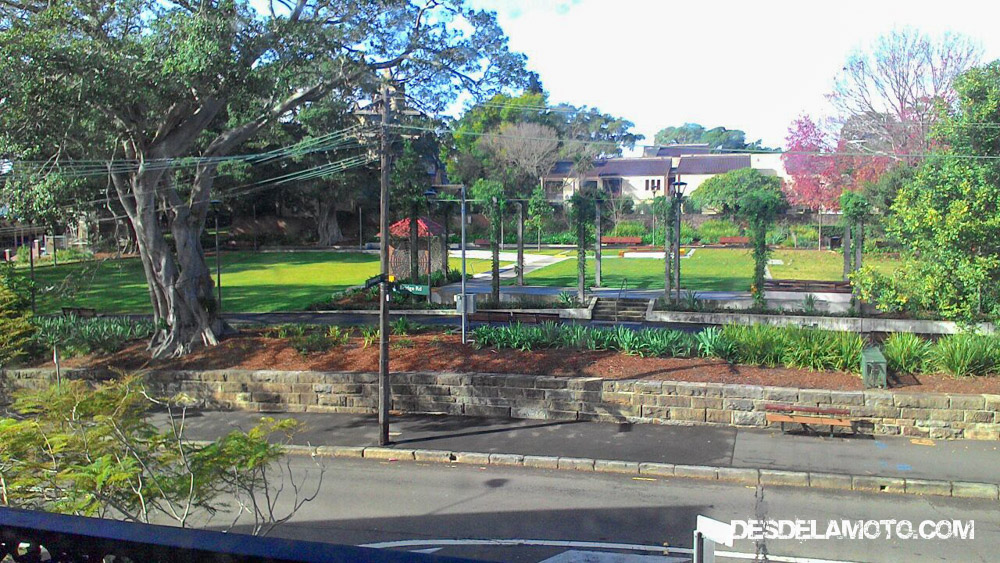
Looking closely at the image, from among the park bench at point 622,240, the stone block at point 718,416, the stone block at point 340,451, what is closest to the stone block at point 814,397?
the stone block at point 718,416

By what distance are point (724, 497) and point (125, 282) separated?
36829mm

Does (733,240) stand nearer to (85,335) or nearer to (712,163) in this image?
(712,163)

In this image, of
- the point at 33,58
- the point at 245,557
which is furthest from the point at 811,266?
the point at 245,557

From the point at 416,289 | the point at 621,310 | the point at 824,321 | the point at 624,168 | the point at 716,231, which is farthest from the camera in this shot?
the point at 624,168

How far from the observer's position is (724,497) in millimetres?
11734

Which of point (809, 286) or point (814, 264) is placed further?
point (814, 264)

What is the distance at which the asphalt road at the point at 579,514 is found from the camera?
32.1 ft

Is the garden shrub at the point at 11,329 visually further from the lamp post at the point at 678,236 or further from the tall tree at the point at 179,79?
the lamp post at the point at 678,236

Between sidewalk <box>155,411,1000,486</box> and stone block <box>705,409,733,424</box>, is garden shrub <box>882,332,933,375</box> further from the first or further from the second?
stone block <box>705,409,733,424</box>

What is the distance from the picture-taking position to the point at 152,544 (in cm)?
237

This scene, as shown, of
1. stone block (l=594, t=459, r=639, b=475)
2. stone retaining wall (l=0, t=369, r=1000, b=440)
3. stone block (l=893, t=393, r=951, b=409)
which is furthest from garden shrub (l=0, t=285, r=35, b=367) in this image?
stone block (l=893, t=393, r=951, b=409)

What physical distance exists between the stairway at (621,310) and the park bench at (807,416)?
42.9 feet

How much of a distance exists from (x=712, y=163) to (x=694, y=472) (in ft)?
254

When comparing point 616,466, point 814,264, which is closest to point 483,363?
point 616,466
